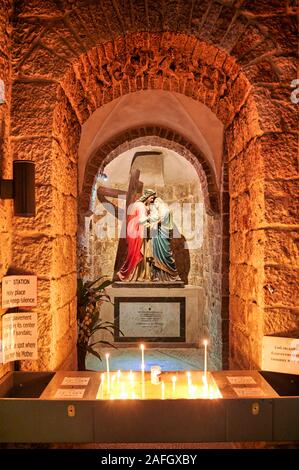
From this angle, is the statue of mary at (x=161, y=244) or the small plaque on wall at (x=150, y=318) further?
the statue of mary at (x=161, y=244)

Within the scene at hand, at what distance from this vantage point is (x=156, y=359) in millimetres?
5441

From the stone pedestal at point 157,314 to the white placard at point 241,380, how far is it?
4168mm

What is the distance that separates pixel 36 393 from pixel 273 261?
1.38 meters

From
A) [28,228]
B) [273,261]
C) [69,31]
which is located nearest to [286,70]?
[273,261]

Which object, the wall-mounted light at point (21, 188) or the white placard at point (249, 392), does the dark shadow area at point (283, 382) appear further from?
the wall-mounted light at point (21, 188)

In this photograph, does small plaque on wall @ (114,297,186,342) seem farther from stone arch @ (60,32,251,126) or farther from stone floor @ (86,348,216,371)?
stone arch @ (60,32,251,126)

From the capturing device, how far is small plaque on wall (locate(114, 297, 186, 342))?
623 cm

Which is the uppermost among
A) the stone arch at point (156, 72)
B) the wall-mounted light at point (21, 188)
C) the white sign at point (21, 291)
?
the stone arch at point (156, 72)

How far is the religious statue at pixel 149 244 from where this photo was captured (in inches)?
263

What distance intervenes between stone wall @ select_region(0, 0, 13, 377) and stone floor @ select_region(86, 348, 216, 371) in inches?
124

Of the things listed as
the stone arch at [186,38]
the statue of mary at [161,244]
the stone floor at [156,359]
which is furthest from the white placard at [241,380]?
the statue of mary at [161,244]

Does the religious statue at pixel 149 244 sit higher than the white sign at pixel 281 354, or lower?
higher

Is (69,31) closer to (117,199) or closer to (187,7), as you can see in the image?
(187,7)
